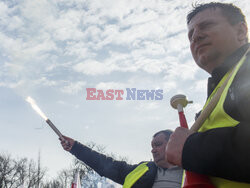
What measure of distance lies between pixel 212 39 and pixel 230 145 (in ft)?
3.17

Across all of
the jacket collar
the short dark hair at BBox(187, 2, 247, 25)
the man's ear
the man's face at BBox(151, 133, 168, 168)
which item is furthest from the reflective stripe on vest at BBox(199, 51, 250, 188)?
the man's face at BBox(151, 133, 168, 168)

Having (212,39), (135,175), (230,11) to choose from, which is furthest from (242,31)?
(135,175)

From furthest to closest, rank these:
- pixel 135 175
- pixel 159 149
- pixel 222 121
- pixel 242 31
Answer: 1. pixel 159 149
2. pixel 135 175
3. pixel 242 31
4. pixel 222 121

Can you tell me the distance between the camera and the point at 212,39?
192cm

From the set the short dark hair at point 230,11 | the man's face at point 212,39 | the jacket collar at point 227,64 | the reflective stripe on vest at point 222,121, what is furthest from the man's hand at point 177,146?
the short dark hair at point 230,11

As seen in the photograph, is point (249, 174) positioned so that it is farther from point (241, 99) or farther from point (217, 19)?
point (217, 19)

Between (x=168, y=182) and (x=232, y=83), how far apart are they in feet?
9.44

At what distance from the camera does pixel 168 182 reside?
3.89 meters

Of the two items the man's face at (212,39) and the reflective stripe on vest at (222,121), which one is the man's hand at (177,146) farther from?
the man's face at (212,39)

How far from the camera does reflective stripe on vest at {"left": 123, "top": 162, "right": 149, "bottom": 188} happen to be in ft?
12.9

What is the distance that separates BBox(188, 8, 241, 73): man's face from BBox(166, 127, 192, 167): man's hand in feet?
2.33

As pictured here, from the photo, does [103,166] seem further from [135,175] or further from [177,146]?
[177,146]

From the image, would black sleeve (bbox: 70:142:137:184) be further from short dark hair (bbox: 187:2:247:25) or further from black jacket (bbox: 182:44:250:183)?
black jacket (bbox: 182:44:250:183)

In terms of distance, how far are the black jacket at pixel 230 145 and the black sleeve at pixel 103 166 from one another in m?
3.15
